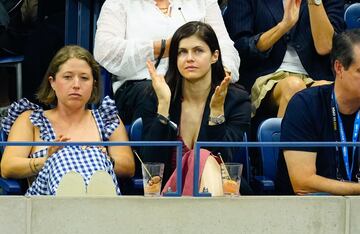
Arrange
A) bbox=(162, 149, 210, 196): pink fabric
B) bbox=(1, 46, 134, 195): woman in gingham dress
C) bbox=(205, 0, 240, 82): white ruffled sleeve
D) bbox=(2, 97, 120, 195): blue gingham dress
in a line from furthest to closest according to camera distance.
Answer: bbox=(205, 0, 240, 82): white ruffled sleeve
bbox=(1, 46, 134, 195): woman in gingham dress
bbox=(2, 97, 120, 195): blue gingham dress
bbox=(162, 149, 210, 196): pink fabric

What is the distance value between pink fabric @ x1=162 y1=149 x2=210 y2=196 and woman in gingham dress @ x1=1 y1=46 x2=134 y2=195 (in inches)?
12.8

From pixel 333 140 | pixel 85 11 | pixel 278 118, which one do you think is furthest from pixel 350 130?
pixel 85 11

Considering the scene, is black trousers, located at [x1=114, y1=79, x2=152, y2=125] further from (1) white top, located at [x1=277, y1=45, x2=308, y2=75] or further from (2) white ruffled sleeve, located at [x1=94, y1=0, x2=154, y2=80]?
(1) white top, located at [x1=277, y1=45, x2=308, y2=75]

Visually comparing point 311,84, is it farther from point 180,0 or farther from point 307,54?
point 180,0

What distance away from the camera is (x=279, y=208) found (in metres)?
5.66

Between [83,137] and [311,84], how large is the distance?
157 centimetres

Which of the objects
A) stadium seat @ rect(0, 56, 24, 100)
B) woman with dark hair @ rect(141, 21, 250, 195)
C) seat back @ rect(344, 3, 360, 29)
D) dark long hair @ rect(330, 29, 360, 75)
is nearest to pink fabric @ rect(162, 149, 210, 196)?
woman with dark hair @ rect(141, 21, 250, 195)

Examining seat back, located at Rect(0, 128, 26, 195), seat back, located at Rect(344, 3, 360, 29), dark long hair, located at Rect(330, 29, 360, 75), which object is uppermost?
seat back, located at Rect(344, 3, 360, 29)

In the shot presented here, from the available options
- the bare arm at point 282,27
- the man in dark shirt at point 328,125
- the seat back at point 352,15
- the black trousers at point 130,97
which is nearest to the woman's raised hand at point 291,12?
the bare arm at point 282,27

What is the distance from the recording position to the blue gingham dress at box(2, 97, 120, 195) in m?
5.95

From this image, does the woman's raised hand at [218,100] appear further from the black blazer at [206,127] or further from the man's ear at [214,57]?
the man's ear at [214,57]

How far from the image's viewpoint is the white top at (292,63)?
7.27m

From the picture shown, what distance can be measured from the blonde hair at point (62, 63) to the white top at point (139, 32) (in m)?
0.49

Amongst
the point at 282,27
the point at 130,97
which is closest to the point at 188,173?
the point at 130,97
